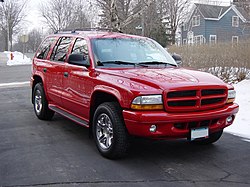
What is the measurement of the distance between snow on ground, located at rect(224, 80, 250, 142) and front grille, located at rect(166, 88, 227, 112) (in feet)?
5.55

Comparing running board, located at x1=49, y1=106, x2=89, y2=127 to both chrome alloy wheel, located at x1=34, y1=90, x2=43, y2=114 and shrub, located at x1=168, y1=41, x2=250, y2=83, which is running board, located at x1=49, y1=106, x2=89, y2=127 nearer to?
chrome alloy wheel, located at x1=34, y1=90, x2=43, y2=114

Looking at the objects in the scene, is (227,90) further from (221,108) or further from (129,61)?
(129,61)

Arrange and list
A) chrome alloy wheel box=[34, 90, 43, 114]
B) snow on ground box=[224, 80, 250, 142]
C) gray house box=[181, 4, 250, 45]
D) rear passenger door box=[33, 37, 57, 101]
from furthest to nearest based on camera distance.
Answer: gray house box=[181, 4, 250, 45] → chrome alloy wheel box=[34, 90, 43, 114] → rear passenger door box=[33, 37, 57, 101] → snow on ground box=[224, 80, 250, 142]

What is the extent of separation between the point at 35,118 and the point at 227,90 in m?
4.44

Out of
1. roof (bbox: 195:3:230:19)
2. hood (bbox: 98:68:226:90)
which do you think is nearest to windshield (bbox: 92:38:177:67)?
hood (bbox: 98:68:226:90)

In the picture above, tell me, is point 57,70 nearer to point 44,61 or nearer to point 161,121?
point 44,61

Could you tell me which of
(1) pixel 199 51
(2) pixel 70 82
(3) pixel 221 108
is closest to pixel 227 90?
(3) pixel 221 108

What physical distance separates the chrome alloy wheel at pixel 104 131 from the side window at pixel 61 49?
6.02 ft

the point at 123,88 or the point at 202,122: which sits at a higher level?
the point at 123,88

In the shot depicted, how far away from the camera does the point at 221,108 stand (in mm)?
4801

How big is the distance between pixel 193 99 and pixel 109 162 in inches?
56.3

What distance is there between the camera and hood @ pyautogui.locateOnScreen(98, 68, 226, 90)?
444 cm

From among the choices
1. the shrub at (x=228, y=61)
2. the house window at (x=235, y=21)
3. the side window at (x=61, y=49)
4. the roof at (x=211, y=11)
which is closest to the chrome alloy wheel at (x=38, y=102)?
the side window at (x=61, y=49)

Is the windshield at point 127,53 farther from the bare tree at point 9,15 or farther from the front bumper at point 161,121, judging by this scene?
the bare tree at point 9,15
